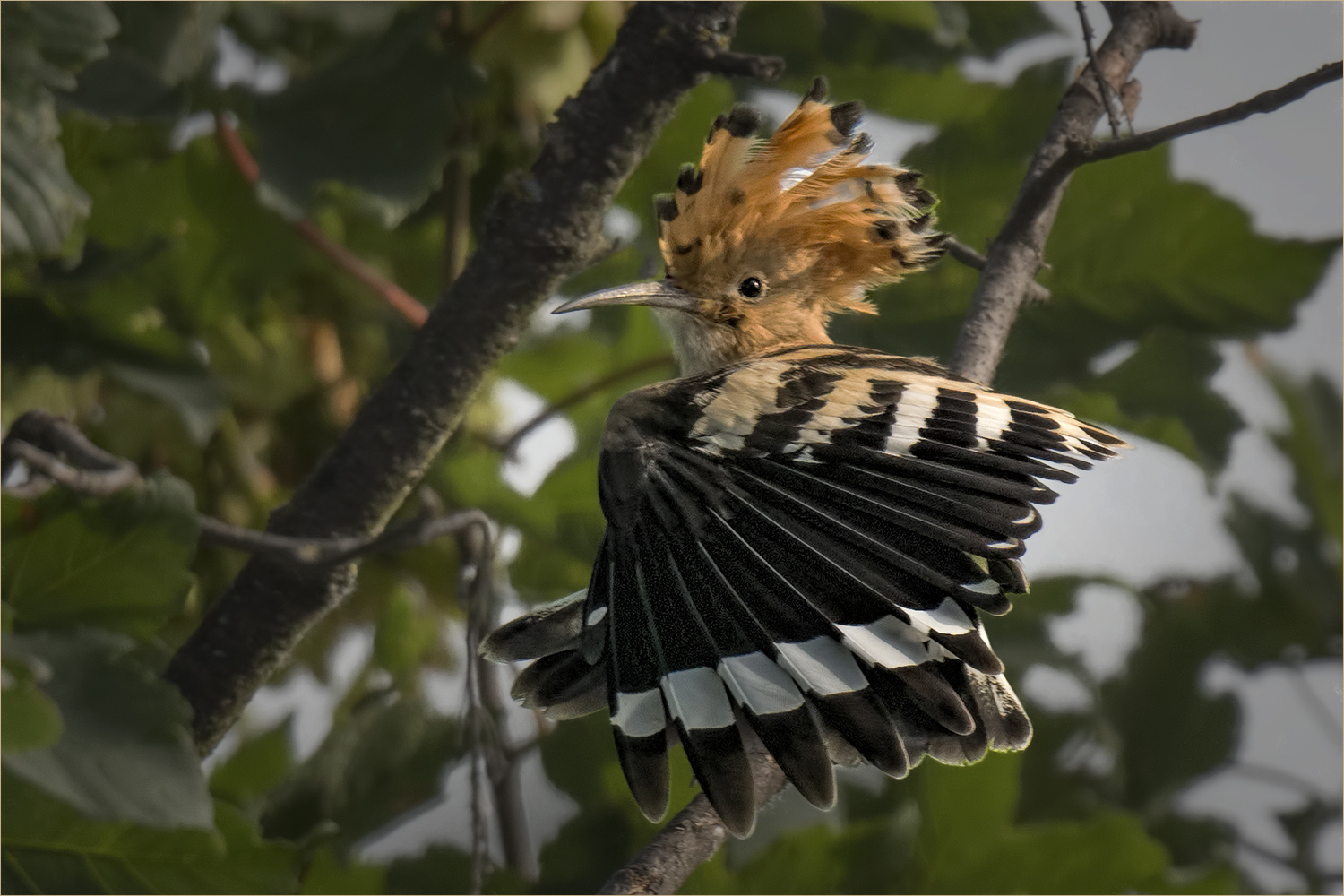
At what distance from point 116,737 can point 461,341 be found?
0.23 metres

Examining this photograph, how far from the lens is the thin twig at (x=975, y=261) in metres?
0.60

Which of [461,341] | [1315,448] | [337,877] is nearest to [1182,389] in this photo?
[1315,448]

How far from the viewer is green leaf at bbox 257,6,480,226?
664 mm

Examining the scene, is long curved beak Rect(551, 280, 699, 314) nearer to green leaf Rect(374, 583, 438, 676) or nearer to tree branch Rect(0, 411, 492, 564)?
tree branch Rect(0, 411, 492, 564)

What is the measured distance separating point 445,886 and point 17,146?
0.39m

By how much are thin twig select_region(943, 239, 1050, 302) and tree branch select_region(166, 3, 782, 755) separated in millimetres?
145

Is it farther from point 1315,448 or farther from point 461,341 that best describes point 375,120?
point 1315,448

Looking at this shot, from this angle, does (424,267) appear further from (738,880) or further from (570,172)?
(738,880)

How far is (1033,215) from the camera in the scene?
58 centimetres

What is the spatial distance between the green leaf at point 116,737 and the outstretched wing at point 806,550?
0.72ft

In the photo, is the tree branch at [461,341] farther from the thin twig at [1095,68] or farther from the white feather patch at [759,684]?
the white feather patch at [759,684]

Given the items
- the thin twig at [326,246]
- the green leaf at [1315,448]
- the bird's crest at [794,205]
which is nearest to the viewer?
the bird's crest at [794,205]

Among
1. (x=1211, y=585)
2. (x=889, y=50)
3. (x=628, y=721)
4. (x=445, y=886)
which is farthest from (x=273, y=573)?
(x=1211, y=585)

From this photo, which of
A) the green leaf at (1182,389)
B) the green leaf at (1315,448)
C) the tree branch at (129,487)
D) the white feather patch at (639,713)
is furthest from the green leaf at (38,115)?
the green leaf at (1315,448)
